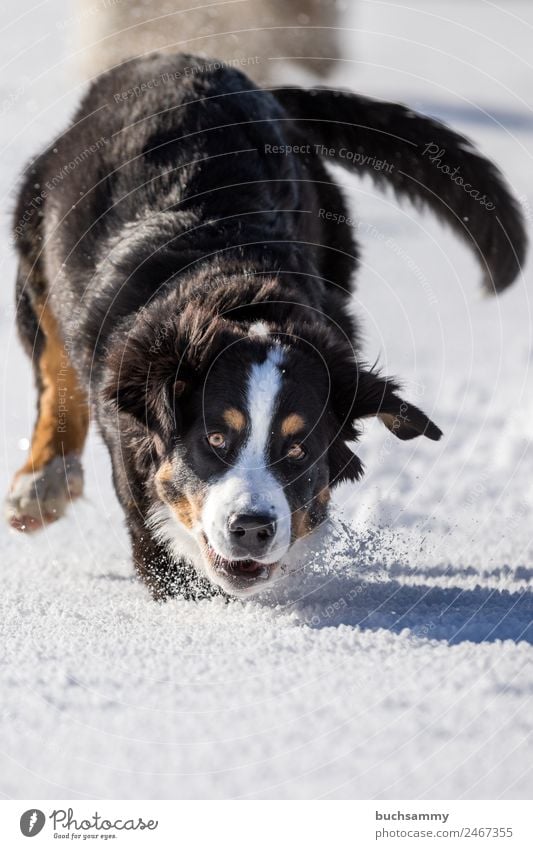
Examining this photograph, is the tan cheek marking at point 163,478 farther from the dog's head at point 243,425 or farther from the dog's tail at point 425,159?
the dog's tail at point 425,159

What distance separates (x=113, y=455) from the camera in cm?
408

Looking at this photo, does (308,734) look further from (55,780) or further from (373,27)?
(373,27)

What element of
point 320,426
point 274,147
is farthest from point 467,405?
point 320,426

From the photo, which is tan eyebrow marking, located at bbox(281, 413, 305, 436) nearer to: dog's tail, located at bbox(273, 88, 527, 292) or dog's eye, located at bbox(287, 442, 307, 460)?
dog's eye, located at bbox(287, 442, 307, 460)

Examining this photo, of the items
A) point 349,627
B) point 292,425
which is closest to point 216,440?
point 292,425

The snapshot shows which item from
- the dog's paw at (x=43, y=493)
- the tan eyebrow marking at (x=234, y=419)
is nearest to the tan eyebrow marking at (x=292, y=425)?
the tan eyebrow marking at (x=234, y=419)

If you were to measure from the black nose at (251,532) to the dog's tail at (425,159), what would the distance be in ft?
7.98

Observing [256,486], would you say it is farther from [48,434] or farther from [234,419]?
[48,434]

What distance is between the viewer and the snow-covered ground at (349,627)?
262 cm

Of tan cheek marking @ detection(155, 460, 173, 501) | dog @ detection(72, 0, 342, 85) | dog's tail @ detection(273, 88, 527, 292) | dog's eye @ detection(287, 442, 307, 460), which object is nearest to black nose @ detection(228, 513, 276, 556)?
dog's eye @ detection(287, 442, 307, 460)

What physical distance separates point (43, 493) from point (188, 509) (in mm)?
1421

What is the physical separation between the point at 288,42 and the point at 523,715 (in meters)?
7.74

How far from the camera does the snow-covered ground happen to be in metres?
2.62

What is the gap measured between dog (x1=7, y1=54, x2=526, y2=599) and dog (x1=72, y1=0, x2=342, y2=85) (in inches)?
115
